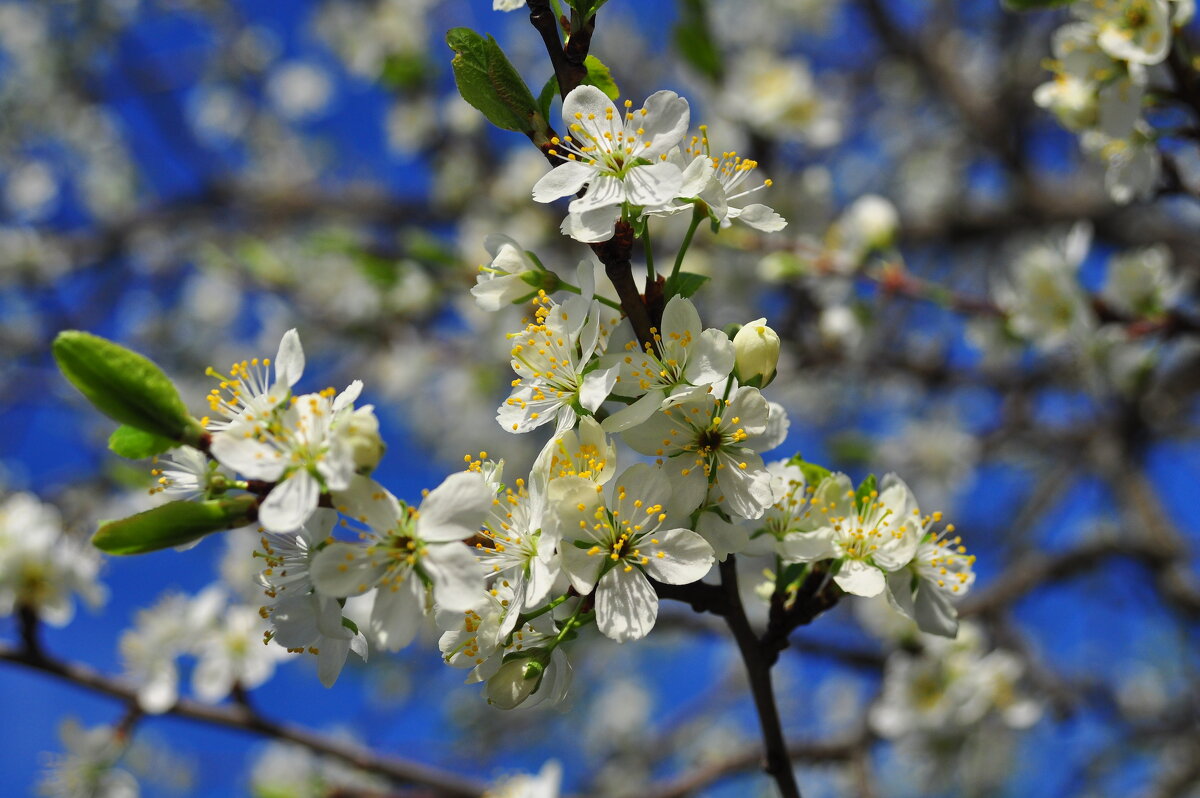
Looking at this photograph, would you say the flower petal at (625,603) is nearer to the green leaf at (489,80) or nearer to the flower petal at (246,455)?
the flower petal at (246,455)

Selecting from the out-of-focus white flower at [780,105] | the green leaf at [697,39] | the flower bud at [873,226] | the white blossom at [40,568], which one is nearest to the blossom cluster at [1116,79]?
the flower bud at [873,226]

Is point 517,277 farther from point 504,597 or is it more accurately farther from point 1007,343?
point 1007,343

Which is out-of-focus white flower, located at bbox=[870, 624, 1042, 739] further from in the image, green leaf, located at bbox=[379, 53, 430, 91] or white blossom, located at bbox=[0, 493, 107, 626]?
green leaf, located at bbox=[379, 53, 430, 91]

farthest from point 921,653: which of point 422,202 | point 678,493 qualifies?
point 422,202

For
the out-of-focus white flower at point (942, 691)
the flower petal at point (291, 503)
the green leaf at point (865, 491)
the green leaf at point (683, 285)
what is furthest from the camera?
the out-of-focus white flower at point (942, 691)

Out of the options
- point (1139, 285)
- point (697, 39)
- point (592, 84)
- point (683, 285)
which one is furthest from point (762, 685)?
point (697, 39)

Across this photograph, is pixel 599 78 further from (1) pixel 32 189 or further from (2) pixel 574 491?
(1) pixel 32 189
